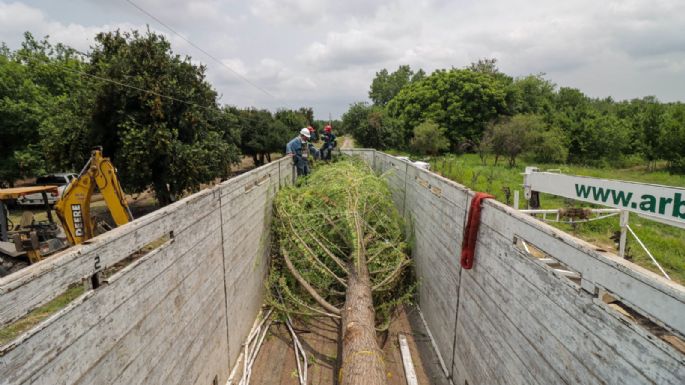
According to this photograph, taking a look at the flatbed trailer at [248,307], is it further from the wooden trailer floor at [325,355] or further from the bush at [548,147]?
the bush at [548,147]

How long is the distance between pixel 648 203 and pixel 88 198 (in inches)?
337

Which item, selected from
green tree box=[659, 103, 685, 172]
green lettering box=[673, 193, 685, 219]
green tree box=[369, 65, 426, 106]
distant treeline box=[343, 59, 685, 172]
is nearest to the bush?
distant treeline box=[343, 59, 685, 172]

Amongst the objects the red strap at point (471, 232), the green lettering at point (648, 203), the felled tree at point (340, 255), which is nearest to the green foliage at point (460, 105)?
the felled tree at point (340, 255)

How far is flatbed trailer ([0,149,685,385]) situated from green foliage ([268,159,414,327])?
0.87 meters

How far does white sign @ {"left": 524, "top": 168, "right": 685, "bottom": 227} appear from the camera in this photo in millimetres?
3309

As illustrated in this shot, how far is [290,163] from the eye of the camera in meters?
8.69

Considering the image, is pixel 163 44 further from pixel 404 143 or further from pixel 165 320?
pixel 404 143

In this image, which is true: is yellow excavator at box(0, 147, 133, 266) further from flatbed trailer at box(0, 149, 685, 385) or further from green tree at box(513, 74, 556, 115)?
green tree at box(513, 74, 556, 115)

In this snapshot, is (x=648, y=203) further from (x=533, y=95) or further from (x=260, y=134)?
(x=533, y=95)

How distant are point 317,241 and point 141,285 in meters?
3.32

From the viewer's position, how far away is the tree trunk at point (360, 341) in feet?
10.3

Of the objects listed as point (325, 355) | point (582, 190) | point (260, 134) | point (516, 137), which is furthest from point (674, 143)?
point (260, 134)

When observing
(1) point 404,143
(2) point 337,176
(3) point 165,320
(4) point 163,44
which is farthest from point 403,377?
(1) point 404,143

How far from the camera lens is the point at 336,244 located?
227 inches
